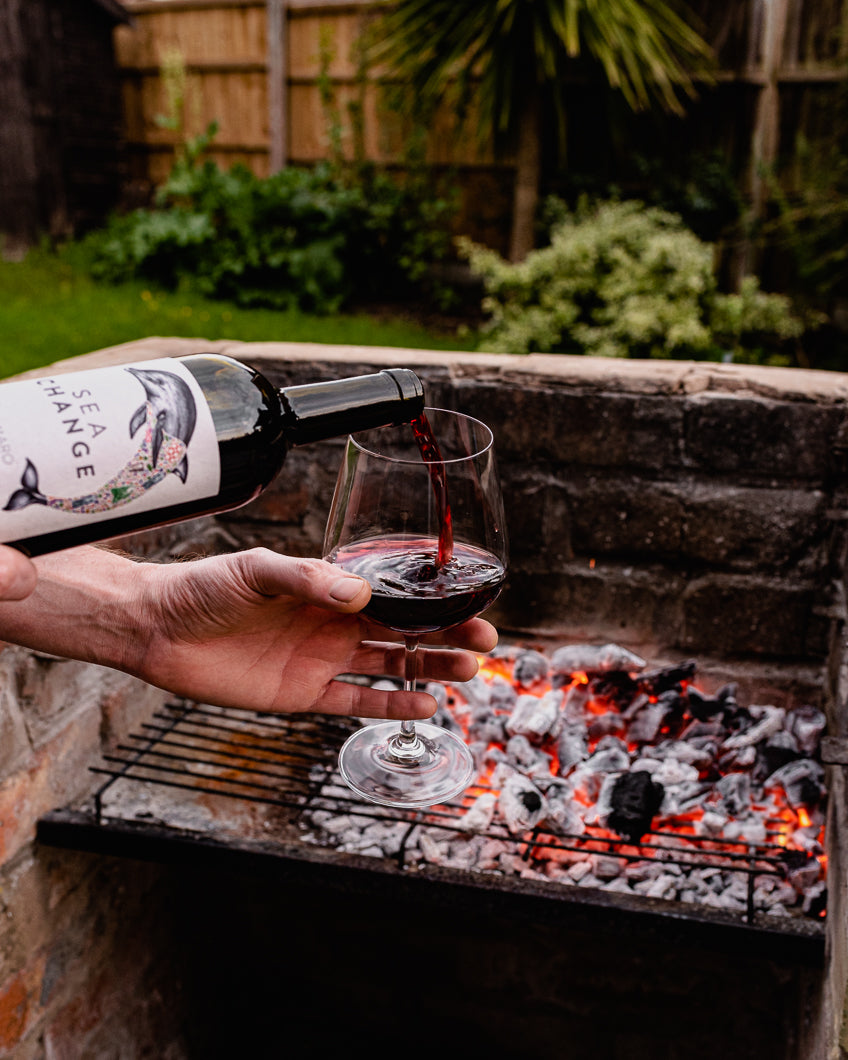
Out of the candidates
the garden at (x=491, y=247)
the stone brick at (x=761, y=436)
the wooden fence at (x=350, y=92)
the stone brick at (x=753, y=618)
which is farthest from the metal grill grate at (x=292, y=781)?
the wooden fence at (x=350, y=92)

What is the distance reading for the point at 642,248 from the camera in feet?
14.3

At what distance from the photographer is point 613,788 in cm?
174

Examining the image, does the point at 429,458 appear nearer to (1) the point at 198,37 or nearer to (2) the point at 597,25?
(2) the point at 597,25

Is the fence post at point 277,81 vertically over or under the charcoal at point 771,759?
over

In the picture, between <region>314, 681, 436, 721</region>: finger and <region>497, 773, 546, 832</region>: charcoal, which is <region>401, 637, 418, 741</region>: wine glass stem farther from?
<region>497, 773, 546, 832</region>: charcoal

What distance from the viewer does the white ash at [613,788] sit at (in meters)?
1.58

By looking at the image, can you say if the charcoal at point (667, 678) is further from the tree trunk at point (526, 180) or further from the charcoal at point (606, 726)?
the tree trunk at point (526, 180)

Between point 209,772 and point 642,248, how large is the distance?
11.3 feet

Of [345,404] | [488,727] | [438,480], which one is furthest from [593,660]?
[345,404]

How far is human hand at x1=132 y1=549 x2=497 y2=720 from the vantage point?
122 cm

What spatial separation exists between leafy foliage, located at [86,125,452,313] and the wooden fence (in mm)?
412

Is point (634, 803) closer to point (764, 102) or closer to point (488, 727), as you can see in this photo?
point (488, 727)

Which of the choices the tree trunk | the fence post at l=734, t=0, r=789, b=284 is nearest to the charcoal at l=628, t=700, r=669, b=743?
the tree trunk

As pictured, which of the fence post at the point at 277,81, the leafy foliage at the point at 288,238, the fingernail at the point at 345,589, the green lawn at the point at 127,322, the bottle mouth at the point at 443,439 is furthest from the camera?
the fence post at the point at 277,81
